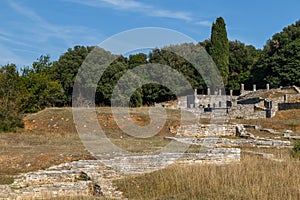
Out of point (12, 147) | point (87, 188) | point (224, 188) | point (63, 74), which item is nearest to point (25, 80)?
point (63, 74)

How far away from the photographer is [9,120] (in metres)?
32.1

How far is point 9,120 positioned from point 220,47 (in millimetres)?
40647

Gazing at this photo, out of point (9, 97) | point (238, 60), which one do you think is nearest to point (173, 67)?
point (238, 60)

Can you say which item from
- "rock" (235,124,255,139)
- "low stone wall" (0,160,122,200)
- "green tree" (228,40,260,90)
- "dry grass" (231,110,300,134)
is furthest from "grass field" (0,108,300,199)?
"green tree" (228,40,260,90)

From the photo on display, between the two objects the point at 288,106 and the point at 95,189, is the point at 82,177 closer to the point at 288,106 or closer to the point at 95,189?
the point at 95,189

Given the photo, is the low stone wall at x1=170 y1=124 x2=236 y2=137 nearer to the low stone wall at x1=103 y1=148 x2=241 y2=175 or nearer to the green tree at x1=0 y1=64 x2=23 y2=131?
the low stone wall at x1=103 y1=148 x2=241 y2=175

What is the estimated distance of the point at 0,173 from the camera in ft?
56.5

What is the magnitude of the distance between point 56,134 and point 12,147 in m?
6.79

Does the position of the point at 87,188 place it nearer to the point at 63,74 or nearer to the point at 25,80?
the point at 25,80

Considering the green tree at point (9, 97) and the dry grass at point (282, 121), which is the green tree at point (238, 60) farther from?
the green tree at point (9, 97)

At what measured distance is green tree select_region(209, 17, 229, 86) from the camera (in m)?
64.5

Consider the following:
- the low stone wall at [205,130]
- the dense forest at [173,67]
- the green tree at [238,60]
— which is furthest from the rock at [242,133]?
the green tree at [238,60]

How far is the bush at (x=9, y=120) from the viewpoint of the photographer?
31.1 meters

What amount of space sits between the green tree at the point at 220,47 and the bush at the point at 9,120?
Result: 38.4m
